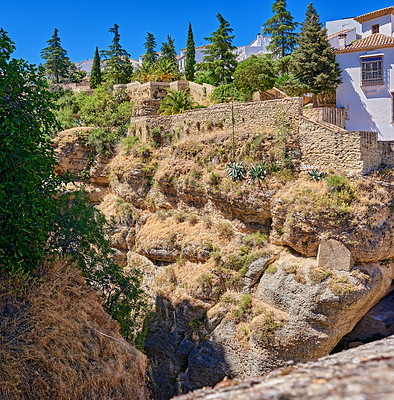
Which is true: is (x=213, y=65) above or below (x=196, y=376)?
above

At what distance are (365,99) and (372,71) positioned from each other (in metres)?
1.36

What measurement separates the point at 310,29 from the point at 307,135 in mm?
7904

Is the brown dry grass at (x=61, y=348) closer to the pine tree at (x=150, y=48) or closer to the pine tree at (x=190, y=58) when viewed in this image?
the pine tree at (x=190, y=58)

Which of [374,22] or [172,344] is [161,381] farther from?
[374,22]

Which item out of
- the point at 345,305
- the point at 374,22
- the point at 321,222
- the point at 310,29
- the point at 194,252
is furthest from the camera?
the point at 374,22

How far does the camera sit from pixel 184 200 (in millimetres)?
17234

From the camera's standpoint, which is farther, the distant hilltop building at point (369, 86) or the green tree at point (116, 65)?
the green tree at point (116, 65)

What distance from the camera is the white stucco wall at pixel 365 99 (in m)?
17.3

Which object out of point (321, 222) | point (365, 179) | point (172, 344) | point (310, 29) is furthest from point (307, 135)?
point (172, 344)

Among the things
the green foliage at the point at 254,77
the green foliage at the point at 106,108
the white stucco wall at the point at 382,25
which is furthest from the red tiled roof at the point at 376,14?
the green foliage at the point at 106,108

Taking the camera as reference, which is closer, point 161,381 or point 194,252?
point 161,381

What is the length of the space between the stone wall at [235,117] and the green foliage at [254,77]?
3902mm

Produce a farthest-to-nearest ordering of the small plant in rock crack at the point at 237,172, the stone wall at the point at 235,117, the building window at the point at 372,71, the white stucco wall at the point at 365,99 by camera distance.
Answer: the building window at the point at 372,71, the white stucco wall at the point at 365,99, the small plant in rock crack at the point at 237,172, the stone wall at the point at 235,117

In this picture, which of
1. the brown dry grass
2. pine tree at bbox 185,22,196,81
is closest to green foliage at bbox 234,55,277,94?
pine tree at bbox 185,22,196,81
